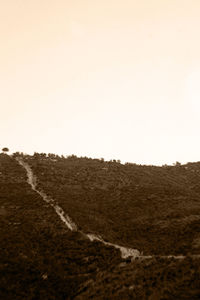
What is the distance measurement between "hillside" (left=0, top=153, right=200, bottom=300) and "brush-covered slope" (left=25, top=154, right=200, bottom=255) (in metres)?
0.13

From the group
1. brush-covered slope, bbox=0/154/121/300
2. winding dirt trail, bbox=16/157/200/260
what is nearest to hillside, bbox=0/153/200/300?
brush-covered slope, bbox=0/154/121/300

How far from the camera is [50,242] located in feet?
104

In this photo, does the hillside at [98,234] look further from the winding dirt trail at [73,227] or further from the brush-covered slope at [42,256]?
the winding dirt trail at [73,227]

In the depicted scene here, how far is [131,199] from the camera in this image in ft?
167

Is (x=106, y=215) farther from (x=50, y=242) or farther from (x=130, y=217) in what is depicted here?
(x=50, y=242)

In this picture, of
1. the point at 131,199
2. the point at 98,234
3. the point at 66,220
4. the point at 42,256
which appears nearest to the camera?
the point at 42,256

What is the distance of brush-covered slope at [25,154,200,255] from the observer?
33.9 m

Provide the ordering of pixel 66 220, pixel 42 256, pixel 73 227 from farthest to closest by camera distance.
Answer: pixel 66 220 → pixel 73 227 → pixel 42 256

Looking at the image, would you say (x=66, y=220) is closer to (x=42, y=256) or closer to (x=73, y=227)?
(x=73, y=227)

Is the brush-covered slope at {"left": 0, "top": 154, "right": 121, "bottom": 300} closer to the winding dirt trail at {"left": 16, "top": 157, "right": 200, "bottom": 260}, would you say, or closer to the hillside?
the hillside

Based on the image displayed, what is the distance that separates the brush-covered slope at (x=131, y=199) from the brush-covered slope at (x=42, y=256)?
125 inches

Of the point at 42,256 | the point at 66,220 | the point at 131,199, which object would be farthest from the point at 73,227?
the point at 131,199

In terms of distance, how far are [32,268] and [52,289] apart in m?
3.35

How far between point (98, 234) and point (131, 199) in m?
17.3
